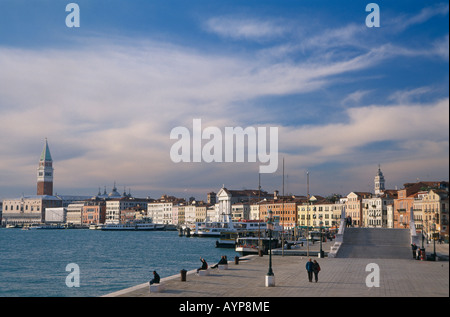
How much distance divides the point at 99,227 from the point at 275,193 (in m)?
55.7

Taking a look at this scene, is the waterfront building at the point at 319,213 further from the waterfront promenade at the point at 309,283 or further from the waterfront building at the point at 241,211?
the waterfront promenade at the point at 309,283

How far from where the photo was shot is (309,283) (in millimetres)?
22078

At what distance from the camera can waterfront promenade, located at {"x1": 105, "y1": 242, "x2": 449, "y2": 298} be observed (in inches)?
760

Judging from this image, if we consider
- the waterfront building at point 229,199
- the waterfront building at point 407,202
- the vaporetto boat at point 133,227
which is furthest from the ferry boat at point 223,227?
the vaporetto boat at point 133,227

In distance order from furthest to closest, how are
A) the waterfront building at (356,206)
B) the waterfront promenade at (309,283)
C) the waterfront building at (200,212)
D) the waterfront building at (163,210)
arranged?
the waterfront building at (163,210), the waterfront building at (200,212), the waterfront building at (356,206), the waterfront promenade at (309,283)

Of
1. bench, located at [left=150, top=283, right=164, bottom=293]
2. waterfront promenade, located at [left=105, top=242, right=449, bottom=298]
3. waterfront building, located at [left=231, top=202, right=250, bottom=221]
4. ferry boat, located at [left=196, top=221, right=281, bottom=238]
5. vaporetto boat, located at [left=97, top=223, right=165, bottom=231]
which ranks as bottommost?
vaporetto boat, located at [left=97, top=223, right=165, bottom=231]

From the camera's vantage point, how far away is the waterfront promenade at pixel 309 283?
19.3 metres

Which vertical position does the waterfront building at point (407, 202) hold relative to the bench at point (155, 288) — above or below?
above

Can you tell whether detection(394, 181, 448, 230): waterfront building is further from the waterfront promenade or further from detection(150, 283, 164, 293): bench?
detection(150, 283, 164, 293): bench

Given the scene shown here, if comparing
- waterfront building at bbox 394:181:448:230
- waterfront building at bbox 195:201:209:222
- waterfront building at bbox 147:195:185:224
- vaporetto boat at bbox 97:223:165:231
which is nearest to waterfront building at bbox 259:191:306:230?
waterfront building at bbox 195:201:209:222
